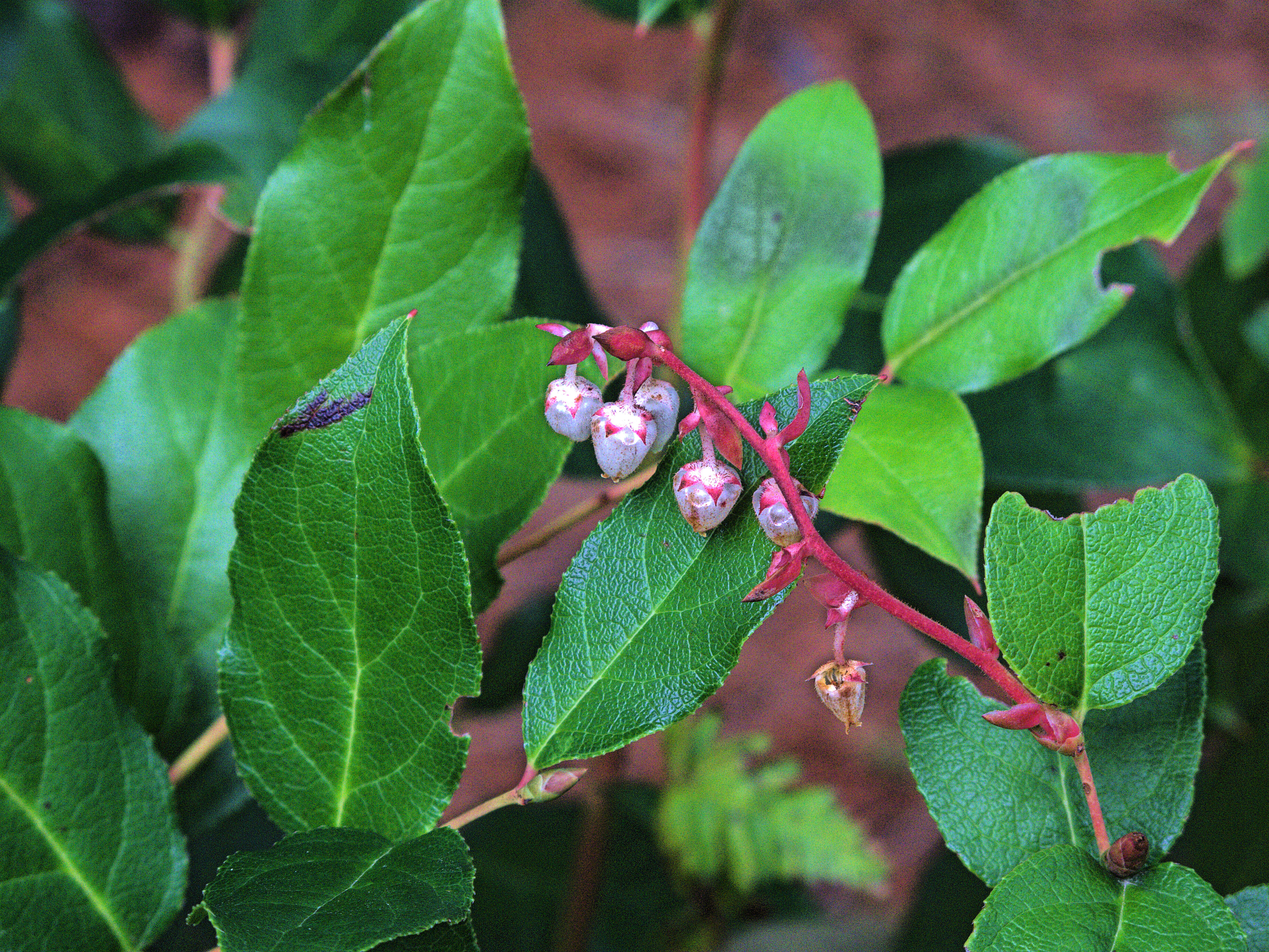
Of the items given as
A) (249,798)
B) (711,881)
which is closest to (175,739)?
(249,798)

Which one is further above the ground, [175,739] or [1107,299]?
[1107,299]

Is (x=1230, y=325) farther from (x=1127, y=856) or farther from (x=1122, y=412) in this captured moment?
(x=1127, y=856)

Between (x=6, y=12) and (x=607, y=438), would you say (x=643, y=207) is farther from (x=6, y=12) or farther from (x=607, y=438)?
(x=607, y=438)


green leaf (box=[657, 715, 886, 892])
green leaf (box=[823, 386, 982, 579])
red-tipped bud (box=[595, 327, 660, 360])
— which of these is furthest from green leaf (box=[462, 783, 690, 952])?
red-tipped bud (box=[595, 327, 660, 360])

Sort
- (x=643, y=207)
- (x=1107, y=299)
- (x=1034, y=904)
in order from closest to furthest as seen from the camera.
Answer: (x=1034, y=904), (x=1107, y=299), (x=643, y=207)

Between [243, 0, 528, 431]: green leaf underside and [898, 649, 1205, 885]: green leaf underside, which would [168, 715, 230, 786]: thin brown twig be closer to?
→ [243, 0, 528, 431]: green leaf underside

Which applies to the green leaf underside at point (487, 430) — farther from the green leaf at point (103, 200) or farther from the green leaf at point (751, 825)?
the green leaf at point (751, 825)

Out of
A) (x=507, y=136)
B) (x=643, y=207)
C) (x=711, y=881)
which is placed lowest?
(x=711, y=881)

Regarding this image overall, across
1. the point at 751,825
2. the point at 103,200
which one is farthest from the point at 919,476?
the point at 751,825
